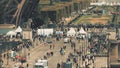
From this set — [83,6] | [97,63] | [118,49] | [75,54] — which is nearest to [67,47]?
[75,54]

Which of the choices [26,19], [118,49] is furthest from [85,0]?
[118,49]

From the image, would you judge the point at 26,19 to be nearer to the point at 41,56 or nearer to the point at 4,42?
the point at 4,42

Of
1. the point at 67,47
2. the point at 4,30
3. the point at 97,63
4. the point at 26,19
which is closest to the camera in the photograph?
the point at 97,63

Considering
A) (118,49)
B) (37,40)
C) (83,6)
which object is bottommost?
(83,6)

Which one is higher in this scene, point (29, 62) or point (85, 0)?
point (29, 62)

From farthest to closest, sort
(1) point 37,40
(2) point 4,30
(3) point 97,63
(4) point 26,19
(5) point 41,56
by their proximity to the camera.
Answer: (4) point 26,19 < (2) point 4,30 < (1) point 37,40 < (5) point 41,56 < (3) point 97,63

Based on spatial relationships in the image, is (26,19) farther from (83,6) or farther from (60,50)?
(83,6)

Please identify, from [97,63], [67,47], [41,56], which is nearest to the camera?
[97,63]

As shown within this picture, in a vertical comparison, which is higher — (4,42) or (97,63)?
(97,63)

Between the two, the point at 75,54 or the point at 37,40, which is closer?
the point at 75,54
